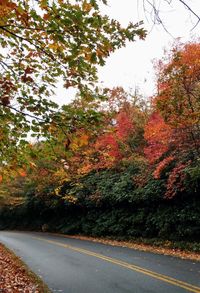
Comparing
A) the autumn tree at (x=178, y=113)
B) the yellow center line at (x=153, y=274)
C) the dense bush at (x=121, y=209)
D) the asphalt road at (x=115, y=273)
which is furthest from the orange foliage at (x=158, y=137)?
the yellow center line at (x=153, y=274)

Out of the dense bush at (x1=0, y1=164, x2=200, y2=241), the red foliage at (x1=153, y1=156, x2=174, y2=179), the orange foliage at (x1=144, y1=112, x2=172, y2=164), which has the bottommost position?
the dense bush at (x1=0, y1=164, x2=200, y2=241)

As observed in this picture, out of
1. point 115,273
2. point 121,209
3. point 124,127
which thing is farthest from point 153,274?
point 124,127

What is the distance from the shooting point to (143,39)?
494cm

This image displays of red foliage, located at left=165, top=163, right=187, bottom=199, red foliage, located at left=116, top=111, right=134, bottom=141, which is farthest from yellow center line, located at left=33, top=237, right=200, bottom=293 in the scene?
red foliage, located at left=116, top=111, right=134, bottom=141

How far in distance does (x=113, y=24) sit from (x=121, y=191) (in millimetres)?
19270

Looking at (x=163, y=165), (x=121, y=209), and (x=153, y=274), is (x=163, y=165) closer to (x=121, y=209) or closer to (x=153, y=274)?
(x=121, y=209)

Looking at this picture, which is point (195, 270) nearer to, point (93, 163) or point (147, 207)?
point (147, 207)

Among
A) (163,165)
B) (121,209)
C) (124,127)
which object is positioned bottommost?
(121,209)

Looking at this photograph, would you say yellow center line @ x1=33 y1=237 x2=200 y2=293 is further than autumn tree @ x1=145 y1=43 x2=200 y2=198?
No

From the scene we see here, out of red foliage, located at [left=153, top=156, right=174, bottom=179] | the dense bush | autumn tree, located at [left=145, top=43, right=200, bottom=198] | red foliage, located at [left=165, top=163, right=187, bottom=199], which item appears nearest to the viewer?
autumn tree, located at [left=145, top=43, right=200, bottom=198]

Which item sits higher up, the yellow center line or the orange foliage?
the orange foliage

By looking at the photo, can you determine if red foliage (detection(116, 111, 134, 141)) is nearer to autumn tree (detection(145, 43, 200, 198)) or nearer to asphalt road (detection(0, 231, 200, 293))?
autumn tree (detection(145, 43, 200, 198))

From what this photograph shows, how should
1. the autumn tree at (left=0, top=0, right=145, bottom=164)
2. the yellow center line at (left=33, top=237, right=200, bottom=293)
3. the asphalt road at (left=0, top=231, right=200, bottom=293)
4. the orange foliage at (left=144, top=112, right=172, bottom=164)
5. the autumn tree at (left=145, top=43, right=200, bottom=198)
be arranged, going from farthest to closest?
the orange foliage at (left=144, top=112, right=172, bottom=164)
the autumn tree at (left=145, top=43, right=200, bottom=198)
the asphalt road at (left=0, top=231, right=200, bottom=293)
the yellow center line at (left=33, top=237, right=200, bottom=293)
the autumn tree at (left=0, top=0, right=145, bottom=164)

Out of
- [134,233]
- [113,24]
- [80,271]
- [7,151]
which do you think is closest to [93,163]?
[134,233]
